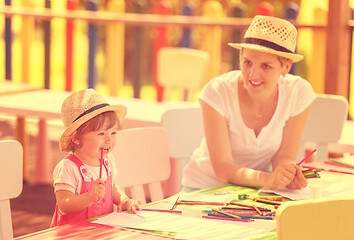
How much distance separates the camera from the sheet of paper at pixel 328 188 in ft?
9.37

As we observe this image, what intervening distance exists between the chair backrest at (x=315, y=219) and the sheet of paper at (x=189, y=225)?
1.36 feet

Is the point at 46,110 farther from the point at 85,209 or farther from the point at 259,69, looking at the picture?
the point at 85,209

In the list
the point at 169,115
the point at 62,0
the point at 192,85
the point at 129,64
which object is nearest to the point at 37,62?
the point at 129,64

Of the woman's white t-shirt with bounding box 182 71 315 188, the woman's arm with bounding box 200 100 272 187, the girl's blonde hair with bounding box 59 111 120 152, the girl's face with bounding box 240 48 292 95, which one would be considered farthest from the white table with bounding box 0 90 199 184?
the girl's blonde hair with bounding box 59 111 120 152

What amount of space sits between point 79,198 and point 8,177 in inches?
14.0

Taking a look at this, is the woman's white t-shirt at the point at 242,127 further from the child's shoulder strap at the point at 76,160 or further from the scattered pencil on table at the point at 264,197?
the child's shoulder strap at the point at 76,160

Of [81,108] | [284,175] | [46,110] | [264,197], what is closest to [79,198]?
[81,108]

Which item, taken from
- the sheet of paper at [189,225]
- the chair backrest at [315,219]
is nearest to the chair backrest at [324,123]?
the sheet of paper at [189,225]

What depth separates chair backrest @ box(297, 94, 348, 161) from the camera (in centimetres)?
392

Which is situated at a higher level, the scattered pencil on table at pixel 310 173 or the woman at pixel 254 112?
the woman at pixel 254 112

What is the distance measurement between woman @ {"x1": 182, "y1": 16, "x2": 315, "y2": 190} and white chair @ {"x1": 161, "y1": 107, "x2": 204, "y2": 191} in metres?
0.15

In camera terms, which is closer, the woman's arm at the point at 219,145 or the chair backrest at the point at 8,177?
the chair backrest at the point at 8,177

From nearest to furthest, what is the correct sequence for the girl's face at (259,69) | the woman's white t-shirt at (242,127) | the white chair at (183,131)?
the girl's face at (259,69), the woman's white t-shirt at (242,127), the white chair at (183,131)

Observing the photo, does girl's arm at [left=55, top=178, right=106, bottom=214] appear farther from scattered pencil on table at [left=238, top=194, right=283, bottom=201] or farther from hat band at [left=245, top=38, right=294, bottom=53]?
hat band at [left=245, top=38, right=294, bottom=53]
